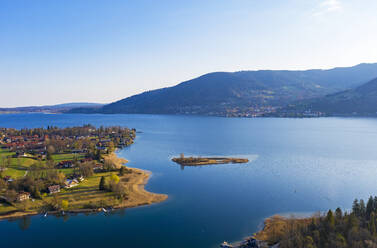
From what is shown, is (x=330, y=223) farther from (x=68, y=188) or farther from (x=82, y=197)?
(x=68, y=188)

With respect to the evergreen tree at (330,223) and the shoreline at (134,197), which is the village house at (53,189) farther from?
the evergreen tree at (330,223)

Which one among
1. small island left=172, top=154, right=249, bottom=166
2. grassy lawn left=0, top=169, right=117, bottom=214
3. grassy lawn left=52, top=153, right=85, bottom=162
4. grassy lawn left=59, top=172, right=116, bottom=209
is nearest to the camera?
grassy lawn left=0, top=169, right=117, bottom=214

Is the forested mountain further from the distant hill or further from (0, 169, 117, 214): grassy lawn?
the distant hill

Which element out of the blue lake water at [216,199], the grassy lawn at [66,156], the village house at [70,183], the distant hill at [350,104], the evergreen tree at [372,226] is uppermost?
the distant hill at [350,104]

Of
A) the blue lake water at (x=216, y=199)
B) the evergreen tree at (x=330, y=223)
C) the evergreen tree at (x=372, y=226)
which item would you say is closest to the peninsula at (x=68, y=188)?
the blue lake water at (x=216, y=199)

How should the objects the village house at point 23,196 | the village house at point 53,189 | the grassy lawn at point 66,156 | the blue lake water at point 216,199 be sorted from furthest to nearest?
the grassy lawn at point 66,156, the village house at point 53,189, the village house at point 23,196, the blue lake water at point 216,199

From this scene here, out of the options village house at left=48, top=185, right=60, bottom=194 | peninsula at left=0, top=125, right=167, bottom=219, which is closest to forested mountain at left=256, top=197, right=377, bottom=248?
peninsula at left=0, top=125, right=167, bottom=219

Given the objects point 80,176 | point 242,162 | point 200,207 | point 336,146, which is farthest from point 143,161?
point 336,146

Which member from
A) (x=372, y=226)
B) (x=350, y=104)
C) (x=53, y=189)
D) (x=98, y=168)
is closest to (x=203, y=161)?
(x=98, y=168)
